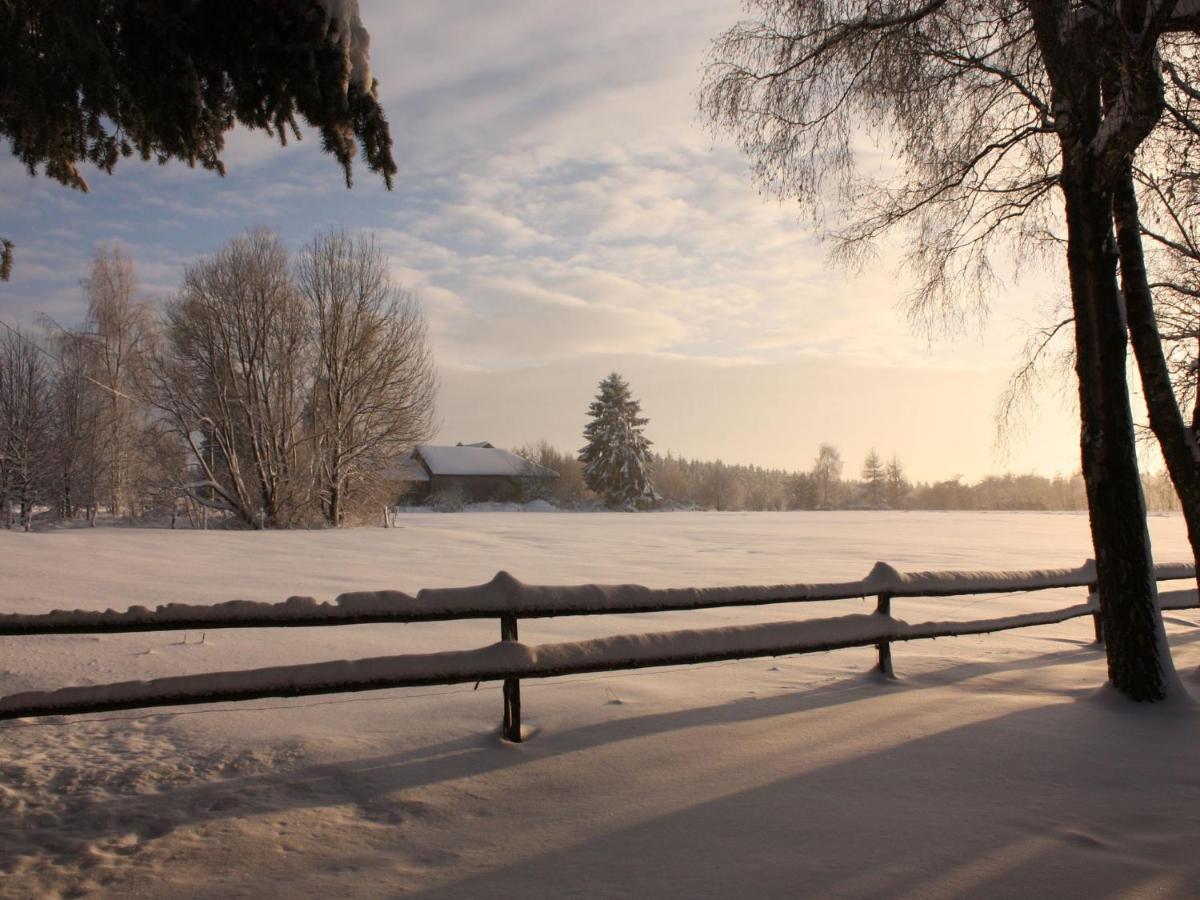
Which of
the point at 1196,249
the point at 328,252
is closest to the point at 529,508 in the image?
the point at 328,252

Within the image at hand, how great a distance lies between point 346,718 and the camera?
4988 mm

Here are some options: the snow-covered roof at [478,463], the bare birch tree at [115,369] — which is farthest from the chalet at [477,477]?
the bare birch tree at [115,369]

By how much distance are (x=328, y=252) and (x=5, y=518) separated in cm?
2073

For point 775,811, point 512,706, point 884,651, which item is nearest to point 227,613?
point 512,706

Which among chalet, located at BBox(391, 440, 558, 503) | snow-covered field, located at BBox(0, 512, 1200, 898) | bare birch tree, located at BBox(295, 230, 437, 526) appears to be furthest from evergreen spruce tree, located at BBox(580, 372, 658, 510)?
snow-covered field, located at BBox(0, 512, 1200, 898)

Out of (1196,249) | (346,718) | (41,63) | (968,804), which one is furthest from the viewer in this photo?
(1196,249)

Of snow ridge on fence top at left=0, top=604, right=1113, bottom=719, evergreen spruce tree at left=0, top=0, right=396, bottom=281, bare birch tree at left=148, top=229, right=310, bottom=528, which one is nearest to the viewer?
snow ridge on fence top at left=0, top=604, right=1113, bottom=719

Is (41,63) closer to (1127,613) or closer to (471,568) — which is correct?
(1127,613)

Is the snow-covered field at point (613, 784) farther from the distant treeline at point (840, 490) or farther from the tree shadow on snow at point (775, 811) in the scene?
the distant treeline at point (840, 490)

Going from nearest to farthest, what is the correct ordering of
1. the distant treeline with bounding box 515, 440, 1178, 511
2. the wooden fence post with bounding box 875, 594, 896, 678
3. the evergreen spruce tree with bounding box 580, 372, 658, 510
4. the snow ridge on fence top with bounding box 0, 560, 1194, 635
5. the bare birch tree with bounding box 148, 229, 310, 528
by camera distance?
the snow ridge on fence top with bounding box 0, 560, 1194, 635, the wooden fence post with bounding box 875, 594, 896, 678, the bare birch tree with bounding box 148, 229, 310, 528, the evergreen spruce tree with bounding box 580, 372, 658, 510, the distant treeline with bounding box 515, 440, 1178, 511

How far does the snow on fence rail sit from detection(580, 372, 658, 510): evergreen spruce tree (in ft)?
185

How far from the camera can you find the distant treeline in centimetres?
8269

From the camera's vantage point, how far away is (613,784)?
12.8ft

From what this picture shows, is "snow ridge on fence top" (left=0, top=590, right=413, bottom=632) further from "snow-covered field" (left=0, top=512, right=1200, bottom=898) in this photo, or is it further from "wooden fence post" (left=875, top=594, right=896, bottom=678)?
"wooden fence post" (left=875, top=594, right=896, bottom=678)
